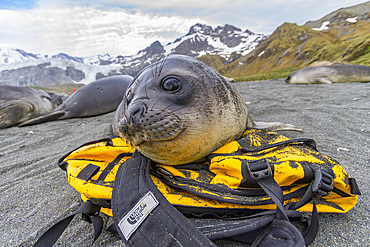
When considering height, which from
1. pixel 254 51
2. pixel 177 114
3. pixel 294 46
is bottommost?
pixel 254 51

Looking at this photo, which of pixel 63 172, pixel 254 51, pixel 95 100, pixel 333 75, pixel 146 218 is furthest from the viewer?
pixel 254 51

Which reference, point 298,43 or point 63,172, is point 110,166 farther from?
point 298,43

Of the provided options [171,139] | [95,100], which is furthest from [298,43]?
[171,139]

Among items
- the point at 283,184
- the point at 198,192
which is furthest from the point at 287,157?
the point at 198,192

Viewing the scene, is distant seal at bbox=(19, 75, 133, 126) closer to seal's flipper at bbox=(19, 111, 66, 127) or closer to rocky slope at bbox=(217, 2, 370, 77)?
seal's flipper at bbox=(19, 111, 66, 127)

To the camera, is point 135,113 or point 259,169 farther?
point 135,113

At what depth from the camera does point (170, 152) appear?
1.18 metres

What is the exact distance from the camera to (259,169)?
40.1 inches

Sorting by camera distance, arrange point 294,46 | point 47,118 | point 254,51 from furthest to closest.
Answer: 1. point 254,51
2. point 294,46
3. point 47,118

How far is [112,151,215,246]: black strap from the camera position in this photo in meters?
0.82

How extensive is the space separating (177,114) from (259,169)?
1.70ft

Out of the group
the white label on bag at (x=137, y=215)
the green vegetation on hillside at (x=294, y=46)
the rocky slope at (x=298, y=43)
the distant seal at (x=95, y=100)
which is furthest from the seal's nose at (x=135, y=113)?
the rocky slope at (x=298, y=43)

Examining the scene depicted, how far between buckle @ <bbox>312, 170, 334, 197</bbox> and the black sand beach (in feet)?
0.66

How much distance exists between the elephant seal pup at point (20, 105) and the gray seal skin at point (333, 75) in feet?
27.3
